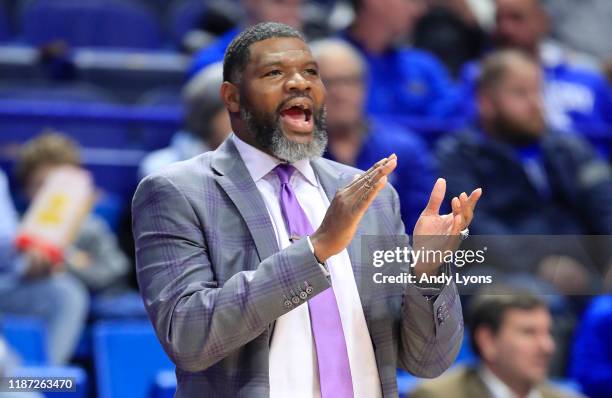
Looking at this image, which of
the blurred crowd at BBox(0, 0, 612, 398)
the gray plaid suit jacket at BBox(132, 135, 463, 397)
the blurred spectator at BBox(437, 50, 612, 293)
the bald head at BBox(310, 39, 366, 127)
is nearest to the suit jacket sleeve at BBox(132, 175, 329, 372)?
the gray plaid suit jacket at BBox(132, 135, 463, 397)

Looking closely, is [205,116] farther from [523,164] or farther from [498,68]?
[498,68]

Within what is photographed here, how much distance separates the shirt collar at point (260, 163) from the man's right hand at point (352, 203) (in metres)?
0.20

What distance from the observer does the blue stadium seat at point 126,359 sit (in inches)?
109

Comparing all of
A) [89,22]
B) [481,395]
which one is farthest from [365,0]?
[481,395]

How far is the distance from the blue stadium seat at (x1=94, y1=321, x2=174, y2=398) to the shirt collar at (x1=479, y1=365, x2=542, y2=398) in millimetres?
816

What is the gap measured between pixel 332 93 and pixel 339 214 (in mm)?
1920

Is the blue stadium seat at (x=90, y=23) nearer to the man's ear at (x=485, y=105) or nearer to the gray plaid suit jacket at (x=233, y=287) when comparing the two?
the man's ear at (x=485, y=105)

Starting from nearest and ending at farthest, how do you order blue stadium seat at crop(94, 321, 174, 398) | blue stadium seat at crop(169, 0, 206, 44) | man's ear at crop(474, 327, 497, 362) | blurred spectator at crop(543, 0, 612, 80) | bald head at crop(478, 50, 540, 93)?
man's ear at crop(474, 327, 497, 362) → blue stadium seat at crop(94, 321, 174, 398) → bald head at crop(478, 50, 540, 93) → blue stadium seat at crop(169, 0, 206, 44) → blurred spectator at crop(543, 0, 612, 80)

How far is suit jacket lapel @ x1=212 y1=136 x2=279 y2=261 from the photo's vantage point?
60.9 inches

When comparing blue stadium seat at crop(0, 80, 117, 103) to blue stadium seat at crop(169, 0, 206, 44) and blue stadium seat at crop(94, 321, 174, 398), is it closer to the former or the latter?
blue stadium seat at crop(169, 0, 206, 44)

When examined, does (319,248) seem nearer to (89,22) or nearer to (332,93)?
(332,93)

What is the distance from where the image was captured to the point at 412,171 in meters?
2.86

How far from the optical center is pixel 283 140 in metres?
1.57

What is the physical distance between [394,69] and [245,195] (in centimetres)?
300
